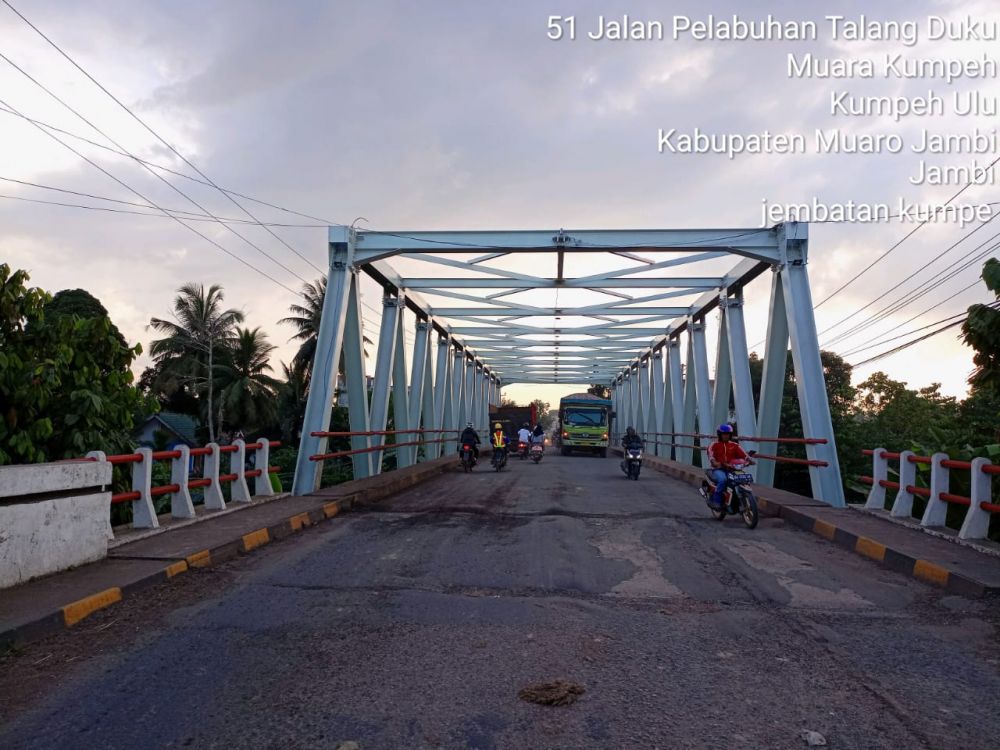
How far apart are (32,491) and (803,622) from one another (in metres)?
5.37

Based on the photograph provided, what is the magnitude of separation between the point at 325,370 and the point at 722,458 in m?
6.58

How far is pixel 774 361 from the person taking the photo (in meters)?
13.7

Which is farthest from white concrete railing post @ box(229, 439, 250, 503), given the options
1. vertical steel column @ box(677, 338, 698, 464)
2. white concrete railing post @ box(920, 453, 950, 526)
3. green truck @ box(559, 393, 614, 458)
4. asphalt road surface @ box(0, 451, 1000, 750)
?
green truck @ box(559, 393, 614, 458)

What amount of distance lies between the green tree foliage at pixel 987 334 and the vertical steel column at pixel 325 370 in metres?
8.89

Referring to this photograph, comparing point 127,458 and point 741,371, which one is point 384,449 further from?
point 127,458

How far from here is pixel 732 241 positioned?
13.2m

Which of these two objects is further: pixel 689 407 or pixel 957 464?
pixel 689 407

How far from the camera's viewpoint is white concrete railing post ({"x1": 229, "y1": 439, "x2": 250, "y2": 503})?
9609mm

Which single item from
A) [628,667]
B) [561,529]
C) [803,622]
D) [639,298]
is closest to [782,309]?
[639,298]

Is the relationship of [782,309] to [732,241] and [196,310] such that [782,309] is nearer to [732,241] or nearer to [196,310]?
[732,241]

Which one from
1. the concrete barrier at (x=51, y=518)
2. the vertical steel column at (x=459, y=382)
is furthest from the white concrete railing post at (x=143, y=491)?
the vertical steel column at (x=459, y=382)

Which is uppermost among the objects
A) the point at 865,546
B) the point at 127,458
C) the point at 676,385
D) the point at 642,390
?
the point at 642,390

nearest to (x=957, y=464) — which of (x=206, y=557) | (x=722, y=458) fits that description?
(x=722, y=458)

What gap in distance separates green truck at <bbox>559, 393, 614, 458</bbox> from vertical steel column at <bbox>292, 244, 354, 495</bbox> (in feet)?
76.0
